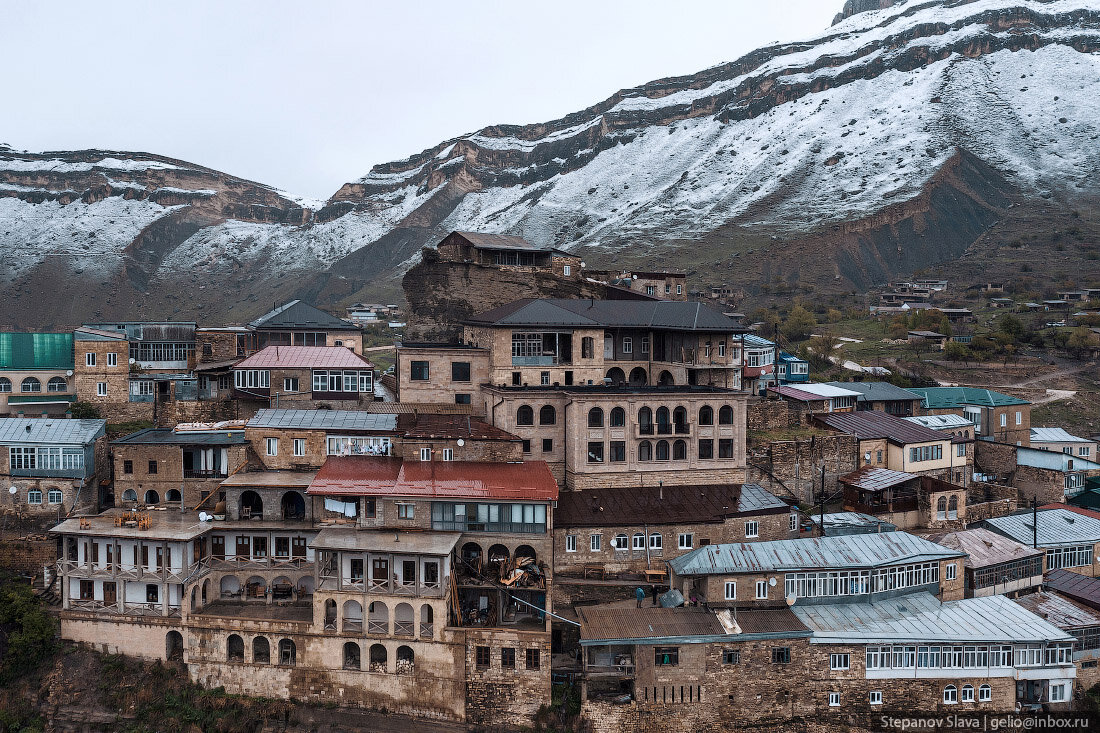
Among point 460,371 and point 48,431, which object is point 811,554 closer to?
point 460,371

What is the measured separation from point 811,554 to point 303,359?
30.4m

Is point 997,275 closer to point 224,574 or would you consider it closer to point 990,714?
point 990,714

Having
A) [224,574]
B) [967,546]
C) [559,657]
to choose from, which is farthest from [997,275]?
[224,574]

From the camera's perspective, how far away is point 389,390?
5022 cm

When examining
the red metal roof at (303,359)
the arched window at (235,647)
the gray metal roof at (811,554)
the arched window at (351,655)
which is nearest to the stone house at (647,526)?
the gray metal roof at (811,554)

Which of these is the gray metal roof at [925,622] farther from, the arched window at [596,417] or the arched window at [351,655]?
the arched window at [351,655]

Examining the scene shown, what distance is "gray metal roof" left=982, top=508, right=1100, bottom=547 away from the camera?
38.0m

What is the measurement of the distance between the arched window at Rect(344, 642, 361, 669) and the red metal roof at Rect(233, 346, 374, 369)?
59.3 ft

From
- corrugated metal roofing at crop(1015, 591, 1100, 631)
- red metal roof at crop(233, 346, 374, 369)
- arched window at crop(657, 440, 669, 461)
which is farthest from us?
red metal roof at crop(233, 346, 374, 369)

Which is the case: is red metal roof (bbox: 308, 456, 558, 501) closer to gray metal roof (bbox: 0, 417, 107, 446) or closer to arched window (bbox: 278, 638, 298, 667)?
arched window (bbox: 278, 638, 298, 667)

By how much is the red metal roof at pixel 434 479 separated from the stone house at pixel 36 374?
67.6 ft

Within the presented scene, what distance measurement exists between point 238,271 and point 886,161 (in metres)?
148

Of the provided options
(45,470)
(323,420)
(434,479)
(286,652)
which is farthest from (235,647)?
(45,470)

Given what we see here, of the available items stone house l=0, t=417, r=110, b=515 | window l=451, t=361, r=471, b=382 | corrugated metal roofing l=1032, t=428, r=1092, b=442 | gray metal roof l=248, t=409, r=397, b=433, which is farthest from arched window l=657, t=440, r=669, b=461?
corrugated metal roofing l=1032, t=428, r=1092, b=442
